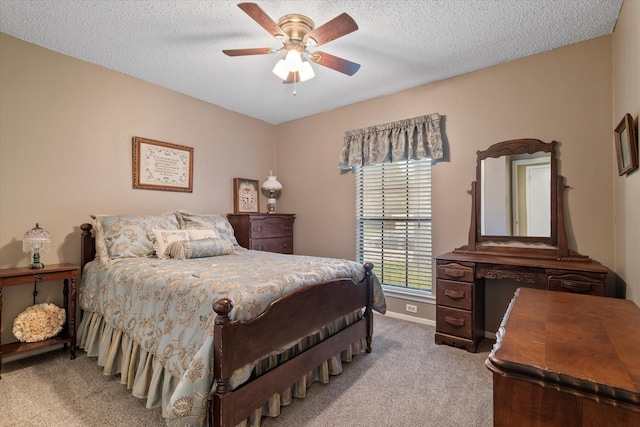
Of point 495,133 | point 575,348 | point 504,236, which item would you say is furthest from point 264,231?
point 575,348

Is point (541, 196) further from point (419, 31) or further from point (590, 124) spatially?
point (419, 31)

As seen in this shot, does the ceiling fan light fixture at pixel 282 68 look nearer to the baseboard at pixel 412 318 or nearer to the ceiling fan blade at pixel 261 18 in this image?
the ceiling fan blade at pixel 261 18

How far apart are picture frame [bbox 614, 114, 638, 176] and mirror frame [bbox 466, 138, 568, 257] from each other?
0.48 m

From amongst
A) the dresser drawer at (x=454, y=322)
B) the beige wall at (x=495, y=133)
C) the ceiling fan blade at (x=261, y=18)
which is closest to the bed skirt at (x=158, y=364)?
the dresser drawer at (x=454, y=322)

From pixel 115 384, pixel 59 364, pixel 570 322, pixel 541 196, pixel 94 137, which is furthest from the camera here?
pixel 94 137

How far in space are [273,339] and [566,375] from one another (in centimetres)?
127

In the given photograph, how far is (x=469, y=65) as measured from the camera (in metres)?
2.98

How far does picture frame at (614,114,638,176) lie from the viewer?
5.94ft

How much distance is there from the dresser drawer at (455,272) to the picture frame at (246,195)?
8.89 feet

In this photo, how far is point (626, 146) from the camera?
195 centimetres

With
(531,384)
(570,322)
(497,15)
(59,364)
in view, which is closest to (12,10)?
(59,364)

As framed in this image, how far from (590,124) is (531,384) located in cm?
267

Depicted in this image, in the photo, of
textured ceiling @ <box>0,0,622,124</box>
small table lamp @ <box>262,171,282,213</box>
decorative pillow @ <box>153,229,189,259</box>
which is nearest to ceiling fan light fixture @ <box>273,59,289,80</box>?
textured ceiling @ <box>0,0,622,124</box>

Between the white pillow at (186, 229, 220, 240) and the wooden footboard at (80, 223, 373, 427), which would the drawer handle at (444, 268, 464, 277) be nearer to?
the wooden footboard at (80, 223, 373, 427)
